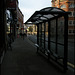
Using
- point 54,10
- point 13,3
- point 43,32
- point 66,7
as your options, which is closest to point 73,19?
point 66,7

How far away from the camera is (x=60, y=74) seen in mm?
4719

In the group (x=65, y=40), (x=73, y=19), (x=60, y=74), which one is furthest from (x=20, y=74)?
(x=73, y=19)

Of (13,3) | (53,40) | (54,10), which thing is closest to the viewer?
(54,10)

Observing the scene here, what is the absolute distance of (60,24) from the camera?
5.55 meters

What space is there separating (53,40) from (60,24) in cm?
106

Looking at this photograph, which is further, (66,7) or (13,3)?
(66,7)

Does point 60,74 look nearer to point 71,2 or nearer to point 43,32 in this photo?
point 43,32

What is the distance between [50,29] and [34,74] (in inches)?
105

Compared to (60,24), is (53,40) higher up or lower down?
lower down

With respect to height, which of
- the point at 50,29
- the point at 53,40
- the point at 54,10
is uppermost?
the point at 54,10

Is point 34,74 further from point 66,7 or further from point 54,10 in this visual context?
point 66,7

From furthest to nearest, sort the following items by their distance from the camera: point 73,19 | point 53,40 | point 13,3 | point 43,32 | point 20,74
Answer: point 73,19 < point 13,3 < point 43,32 < point 53,40 < point 20,74

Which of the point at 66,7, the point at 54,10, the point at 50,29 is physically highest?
the point at 66,7

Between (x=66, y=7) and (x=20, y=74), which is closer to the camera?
(x=20, y=74)
